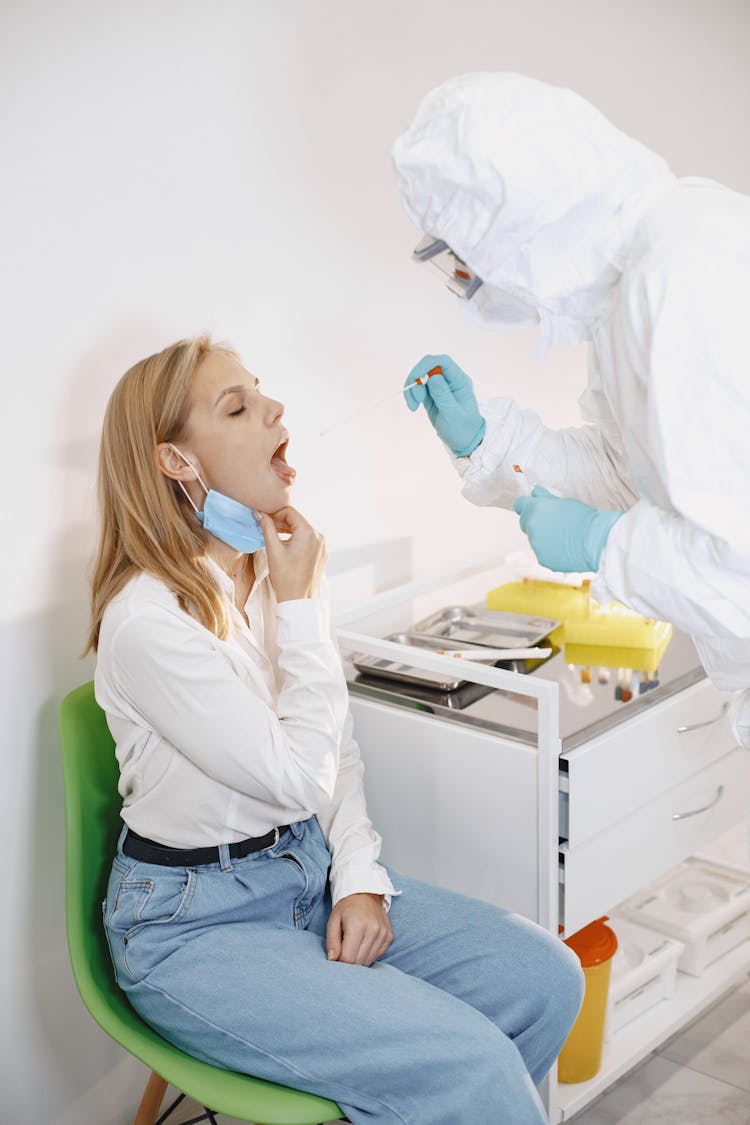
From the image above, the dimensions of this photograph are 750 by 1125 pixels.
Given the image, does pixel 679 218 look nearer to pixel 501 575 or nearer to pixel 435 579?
pixel 435 579

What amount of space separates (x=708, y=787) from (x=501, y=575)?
62 cm

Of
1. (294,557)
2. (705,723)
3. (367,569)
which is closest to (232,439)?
(294,557)

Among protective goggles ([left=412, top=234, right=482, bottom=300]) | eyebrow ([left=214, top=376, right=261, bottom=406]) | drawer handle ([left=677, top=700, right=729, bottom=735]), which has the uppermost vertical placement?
protective goggles ([left=412, top=234, right=482, bottom=300])

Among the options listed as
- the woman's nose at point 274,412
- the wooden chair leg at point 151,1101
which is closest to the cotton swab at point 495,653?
the woman's nose at point 274,412

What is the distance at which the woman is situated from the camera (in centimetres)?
122

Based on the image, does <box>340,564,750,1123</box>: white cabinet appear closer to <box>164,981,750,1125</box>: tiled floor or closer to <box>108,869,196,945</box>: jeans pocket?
<box>164,981,750,1125</box>: tiled floor

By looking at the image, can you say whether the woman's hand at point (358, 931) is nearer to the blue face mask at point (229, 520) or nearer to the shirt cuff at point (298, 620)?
the shirt cuff at point (298, 620)

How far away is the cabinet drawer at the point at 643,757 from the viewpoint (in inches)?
60.9

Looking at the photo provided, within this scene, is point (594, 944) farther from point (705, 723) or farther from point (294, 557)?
point (294, 557)

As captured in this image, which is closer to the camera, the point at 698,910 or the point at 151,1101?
the point at 151,1101

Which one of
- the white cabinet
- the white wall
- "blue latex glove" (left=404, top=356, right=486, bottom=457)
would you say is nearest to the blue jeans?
the white cabinet

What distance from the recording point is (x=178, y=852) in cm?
138

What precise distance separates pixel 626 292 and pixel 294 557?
21.8 inches

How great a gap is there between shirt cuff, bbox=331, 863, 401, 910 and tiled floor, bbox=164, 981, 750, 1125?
24.6 inches
